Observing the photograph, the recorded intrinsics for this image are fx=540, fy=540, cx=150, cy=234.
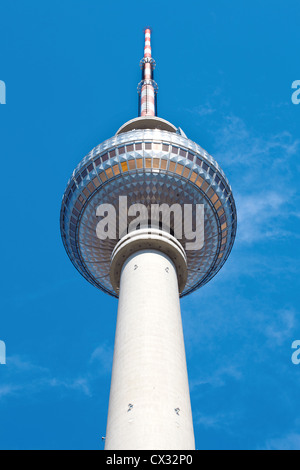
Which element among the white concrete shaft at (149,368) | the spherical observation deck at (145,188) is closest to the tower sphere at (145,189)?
the spherical observation deck at (145,188)

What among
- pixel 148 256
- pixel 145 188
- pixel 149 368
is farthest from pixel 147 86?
pixel 149 368

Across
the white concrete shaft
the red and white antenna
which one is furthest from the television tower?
the red and white antenna

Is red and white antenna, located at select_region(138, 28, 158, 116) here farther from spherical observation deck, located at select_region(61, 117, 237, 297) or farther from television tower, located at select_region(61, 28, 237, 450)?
spherical observation deck, located at select_region(61, 117, 237, 297)

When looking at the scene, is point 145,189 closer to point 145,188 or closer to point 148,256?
point 145,188

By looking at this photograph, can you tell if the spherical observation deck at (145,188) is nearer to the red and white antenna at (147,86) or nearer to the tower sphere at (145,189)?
the tower sphere at (145,189)

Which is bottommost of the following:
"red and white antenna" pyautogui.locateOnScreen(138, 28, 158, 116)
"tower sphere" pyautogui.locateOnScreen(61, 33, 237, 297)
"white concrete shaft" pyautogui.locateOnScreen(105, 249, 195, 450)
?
"white concrete shaft" pyautogui.locateOnScreen(105, 249, 195, 450)

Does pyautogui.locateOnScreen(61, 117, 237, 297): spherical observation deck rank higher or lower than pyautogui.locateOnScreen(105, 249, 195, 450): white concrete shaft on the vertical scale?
higher
